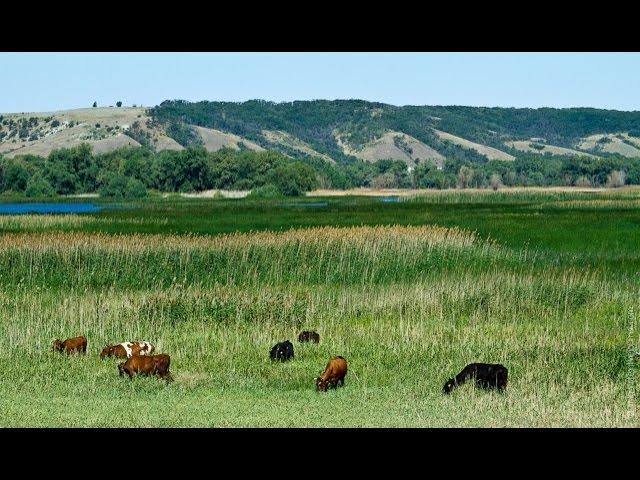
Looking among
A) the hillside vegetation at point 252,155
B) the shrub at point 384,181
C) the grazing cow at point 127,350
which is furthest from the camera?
the shrub at point 384,181

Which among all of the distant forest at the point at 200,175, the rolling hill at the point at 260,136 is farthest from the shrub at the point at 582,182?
the rolling hill at the point at 260,136

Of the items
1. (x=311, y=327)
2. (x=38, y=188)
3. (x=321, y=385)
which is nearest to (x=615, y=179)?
(x=38, y=188)

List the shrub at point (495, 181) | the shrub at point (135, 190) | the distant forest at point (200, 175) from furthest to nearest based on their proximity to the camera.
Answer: the shrub at point (495, 181) → the distant forest at point (200, 175) → the shrub at point (135, 190)

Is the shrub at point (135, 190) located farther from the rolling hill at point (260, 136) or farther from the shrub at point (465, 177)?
the rolling hill at point (260, 136)

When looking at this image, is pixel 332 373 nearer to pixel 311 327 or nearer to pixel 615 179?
pixel 311 327

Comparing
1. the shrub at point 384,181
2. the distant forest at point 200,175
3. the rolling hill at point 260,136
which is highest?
the rolling hill at point 260,136

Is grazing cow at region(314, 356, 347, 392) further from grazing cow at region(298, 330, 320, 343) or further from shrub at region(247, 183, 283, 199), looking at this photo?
shrub at region(247, 183, 283, 199)

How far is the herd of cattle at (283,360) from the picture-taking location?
10477 mm

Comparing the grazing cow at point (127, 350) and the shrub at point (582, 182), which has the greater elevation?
the grazing cow at point (127, 350)

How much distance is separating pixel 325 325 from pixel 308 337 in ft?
5.88

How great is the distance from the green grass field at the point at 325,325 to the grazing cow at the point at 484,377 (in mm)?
178
